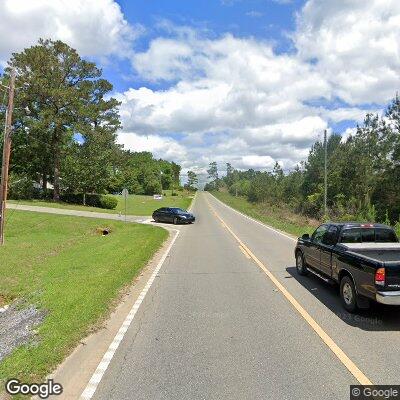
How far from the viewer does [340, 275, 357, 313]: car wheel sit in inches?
321

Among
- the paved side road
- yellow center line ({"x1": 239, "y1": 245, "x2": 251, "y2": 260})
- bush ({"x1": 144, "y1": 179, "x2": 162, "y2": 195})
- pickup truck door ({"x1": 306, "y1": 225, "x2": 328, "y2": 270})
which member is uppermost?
bush ({"x1": 144, "y1": 179, "x2": 162, "y2": 195})

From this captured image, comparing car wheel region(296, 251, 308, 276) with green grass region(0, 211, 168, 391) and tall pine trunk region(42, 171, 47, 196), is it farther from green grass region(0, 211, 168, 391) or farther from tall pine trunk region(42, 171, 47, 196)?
tall pine trunk region(42, 171, 47, 196)

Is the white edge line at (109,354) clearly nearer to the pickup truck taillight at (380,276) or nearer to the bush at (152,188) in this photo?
the pickup truck taillight at (380,276)

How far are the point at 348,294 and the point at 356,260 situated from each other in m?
0.75

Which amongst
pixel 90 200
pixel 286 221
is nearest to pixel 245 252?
pixel 286 221

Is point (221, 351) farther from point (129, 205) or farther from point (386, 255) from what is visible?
point (129, 205)

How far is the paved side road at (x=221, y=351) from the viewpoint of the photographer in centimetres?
502

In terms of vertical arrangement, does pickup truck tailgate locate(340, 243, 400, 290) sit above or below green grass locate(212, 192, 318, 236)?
above

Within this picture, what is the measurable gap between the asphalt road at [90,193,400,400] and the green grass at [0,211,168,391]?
886 millimetres

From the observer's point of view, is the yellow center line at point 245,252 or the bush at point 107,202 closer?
the yellow center line at point 245,252

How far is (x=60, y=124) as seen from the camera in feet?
148

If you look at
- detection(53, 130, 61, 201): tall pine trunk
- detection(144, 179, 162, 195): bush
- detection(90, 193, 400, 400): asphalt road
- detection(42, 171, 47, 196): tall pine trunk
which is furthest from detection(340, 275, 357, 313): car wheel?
detection(144, 179, 162, 195): bush

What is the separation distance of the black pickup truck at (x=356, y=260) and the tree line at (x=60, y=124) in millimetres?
37950

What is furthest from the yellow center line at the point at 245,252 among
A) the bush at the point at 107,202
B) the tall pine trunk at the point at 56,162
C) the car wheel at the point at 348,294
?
the bush at the point at 107,202
